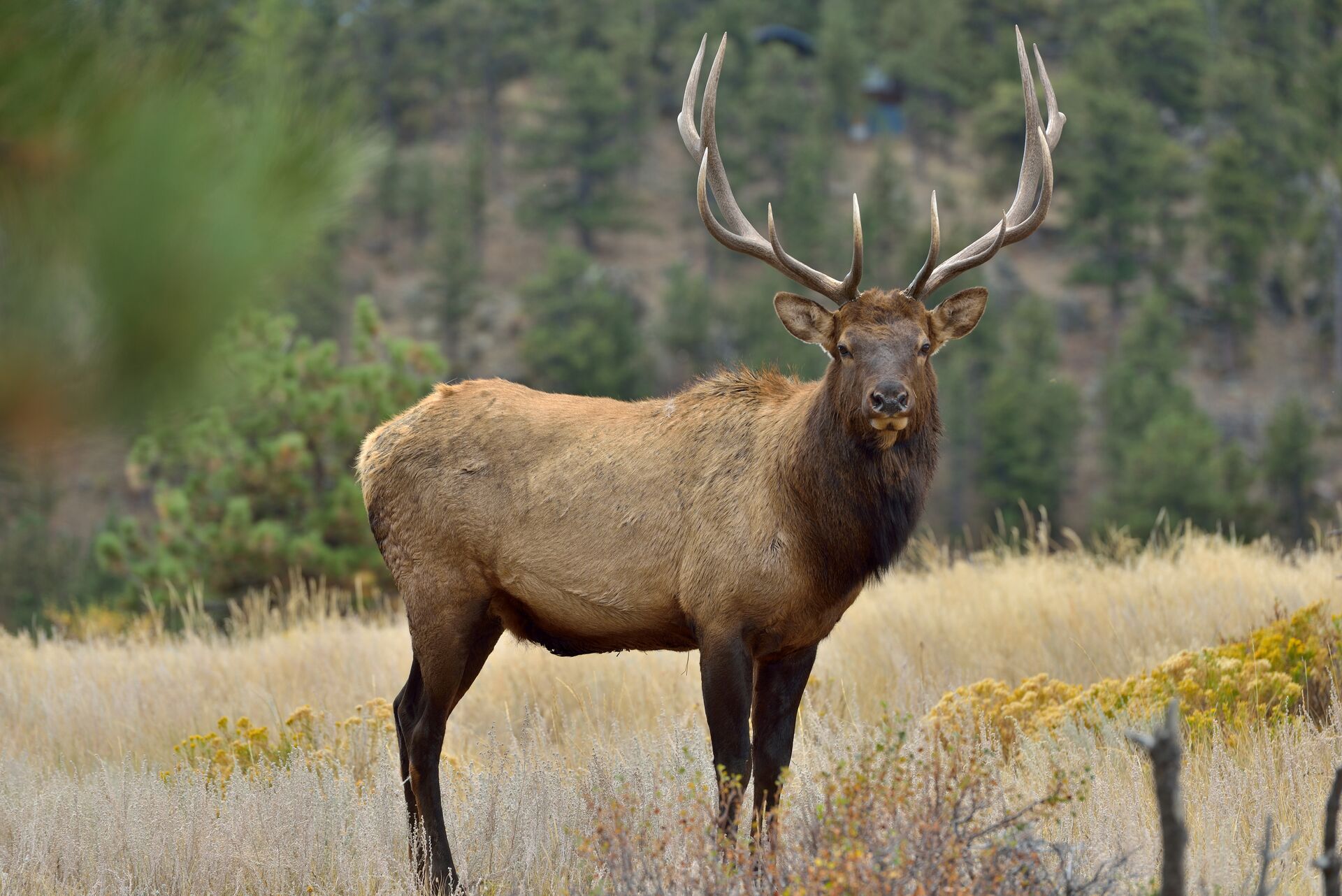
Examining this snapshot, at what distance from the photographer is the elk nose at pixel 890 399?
4891 mm

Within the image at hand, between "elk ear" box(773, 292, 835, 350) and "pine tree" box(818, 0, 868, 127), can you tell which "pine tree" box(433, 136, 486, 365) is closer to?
"pine tree" box(818, 0, 868, 127)

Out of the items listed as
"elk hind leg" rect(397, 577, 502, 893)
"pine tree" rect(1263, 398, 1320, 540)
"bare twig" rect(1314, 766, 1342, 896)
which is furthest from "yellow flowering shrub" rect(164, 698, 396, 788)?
"pine tree" rect(1263, 398, 1320, 540)

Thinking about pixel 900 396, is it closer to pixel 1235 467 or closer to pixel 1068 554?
pixel 1068 554

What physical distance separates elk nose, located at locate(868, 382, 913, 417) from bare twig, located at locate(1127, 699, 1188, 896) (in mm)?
1783

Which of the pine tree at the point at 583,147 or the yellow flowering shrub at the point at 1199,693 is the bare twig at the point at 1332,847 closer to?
the yellow flowering shrub at the point at 1199,693

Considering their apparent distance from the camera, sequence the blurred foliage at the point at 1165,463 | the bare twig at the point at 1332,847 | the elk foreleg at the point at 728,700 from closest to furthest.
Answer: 1. the bare twig at the point at 1332,847
2. the elk foreleg at the point at 728,700
3. the blurred foliage at the point at 1165,463

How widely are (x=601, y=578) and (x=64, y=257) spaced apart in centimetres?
289

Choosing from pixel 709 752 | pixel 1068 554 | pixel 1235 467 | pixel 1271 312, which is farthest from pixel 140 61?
pixel 1271 312

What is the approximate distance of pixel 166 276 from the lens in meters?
2.75

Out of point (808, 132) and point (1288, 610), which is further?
point (808, 132)

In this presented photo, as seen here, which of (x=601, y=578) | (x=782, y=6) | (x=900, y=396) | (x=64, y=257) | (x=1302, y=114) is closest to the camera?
(x=64, y=257)

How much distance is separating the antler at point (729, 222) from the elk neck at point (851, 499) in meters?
0.43

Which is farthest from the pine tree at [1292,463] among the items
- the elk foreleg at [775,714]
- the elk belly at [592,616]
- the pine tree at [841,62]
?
the elk belly at [592,616]

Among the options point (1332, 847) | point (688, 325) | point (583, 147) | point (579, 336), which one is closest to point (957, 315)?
point (1332, 847)
